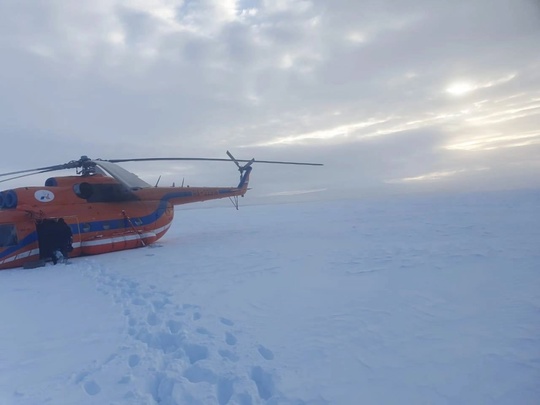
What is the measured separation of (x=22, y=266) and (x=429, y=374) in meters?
10.6

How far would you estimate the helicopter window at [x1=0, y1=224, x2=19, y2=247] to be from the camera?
945 centimetres

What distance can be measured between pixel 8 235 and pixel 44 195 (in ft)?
4.62

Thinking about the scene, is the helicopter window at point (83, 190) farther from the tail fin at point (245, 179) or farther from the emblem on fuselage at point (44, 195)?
the tail fin at point (245, 179)

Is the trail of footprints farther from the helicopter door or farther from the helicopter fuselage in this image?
the helicopter fuselage

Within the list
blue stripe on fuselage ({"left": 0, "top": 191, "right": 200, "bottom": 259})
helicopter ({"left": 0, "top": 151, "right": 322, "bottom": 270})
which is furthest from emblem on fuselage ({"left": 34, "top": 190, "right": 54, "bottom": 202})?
blue stripe on fuselage ({"left": 0, "top": 191, "right": 200, "bottom": 259})

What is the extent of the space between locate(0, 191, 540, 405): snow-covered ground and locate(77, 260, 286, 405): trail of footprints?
0.02 metres

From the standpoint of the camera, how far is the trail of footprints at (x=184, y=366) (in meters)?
3.08

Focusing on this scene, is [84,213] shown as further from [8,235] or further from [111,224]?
[8,235]

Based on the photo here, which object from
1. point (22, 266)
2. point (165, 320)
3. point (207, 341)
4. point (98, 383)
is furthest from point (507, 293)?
point (22, 266)

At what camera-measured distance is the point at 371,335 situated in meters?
4.20

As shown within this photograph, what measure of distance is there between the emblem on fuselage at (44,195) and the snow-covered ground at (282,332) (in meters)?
2.45

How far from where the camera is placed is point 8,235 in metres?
9.51

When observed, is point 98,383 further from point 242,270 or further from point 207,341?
point 242,270

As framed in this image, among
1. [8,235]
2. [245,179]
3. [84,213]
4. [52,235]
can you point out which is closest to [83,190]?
[84,213]
